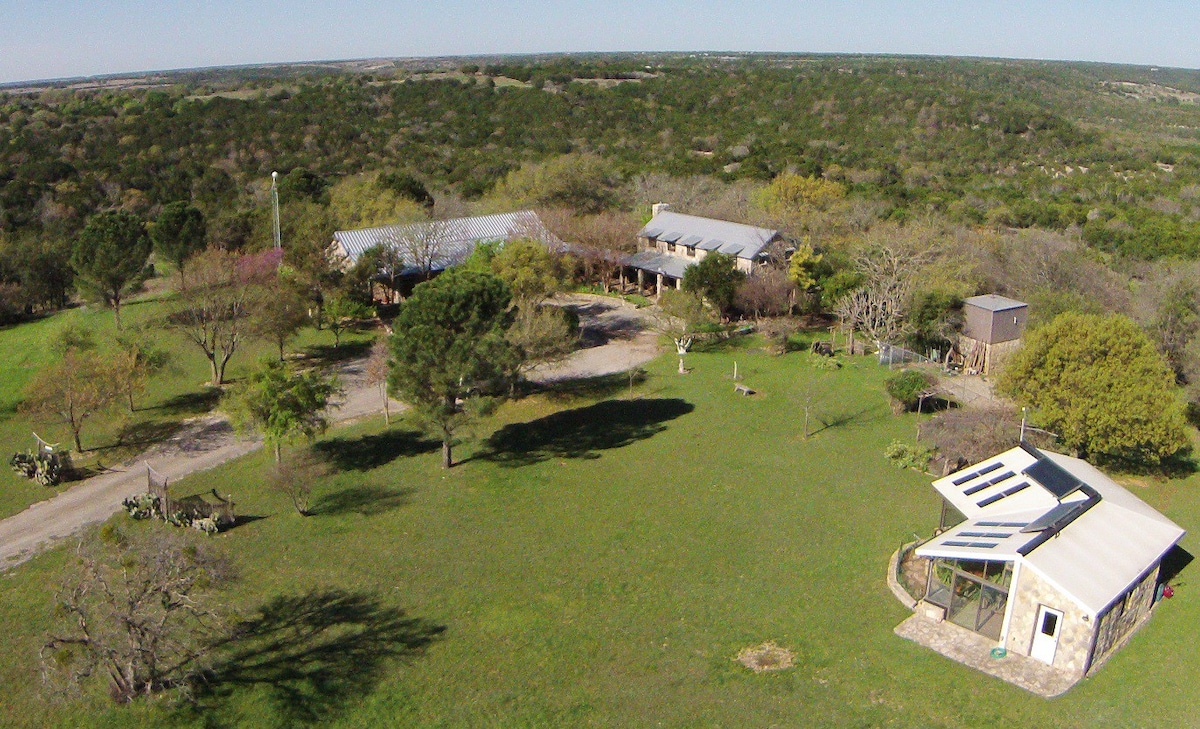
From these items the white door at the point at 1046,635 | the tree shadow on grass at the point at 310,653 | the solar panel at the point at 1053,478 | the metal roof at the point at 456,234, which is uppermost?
the metal roof at the point at 456,234

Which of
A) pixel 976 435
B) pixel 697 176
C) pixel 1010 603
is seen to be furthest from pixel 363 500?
pixel 697 176

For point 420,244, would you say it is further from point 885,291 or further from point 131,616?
point 131,616

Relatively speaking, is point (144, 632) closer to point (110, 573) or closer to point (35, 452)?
point (110, 573)

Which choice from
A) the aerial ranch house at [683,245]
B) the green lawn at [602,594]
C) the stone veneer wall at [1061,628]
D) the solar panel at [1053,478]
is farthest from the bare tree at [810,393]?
the stone veneer wall at [1061,628]

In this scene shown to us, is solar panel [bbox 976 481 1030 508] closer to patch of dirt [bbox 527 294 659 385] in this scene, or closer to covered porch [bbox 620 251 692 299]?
patch of dirt [bbox 527 294 659 385]

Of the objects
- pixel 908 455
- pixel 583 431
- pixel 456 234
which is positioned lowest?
pixel 583 431

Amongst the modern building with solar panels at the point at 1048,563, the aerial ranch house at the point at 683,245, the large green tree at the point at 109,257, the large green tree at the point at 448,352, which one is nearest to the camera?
the modern building with solar panels at the point at 1048,563

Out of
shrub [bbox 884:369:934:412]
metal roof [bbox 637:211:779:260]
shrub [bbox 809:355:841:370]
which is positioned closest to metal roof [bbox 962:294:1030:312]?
shrub [bbox 809:355:841:370]

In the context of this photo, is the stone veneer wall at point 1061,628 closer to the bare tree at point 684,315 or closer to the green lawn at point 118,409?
the bare tree at point 684,315
